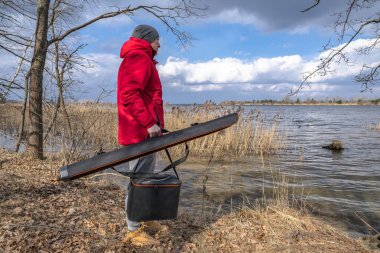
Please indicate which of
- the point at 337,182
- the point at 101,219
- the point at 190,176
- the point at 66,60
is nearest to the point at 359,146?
the point at 337,182

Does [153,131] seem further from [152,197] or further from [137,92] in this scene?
[152,197]

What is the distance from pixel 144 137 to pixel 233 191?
478 cm

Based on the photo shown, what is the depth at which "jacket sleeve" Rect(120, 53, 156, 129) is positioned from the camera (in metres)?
3.24

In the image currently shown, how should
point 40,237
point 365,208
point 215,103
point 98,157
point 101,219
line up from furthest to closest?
1. point 215,103
2. point 365,208
3. point 101,219
4. point 40,237
5. point 98,157

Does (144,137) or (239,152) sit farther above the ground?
(144,137)

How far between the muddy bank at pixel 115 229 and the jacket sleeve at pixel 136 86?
1.30 m

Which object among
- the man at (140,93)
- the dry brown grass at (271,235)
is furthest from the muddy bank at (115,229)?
the man at (140,93)

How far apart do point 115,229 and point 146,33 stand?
2.17 metres

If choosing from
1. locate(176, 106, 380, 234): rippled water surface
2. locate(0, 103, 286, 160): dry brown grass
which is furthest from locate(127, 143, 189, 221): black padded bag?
locate(0, 103, 286, 160): dry brown grass

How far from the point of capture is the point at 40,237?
3.59 m

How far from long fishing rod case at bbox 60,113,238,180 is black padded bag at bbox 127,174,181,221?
1.21ft

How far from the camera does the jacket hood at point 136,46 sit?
339 cm

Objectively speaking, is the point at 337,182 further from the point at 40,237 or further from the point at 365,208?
the point at 40,237

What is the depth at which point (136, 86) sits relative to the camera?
327cm
